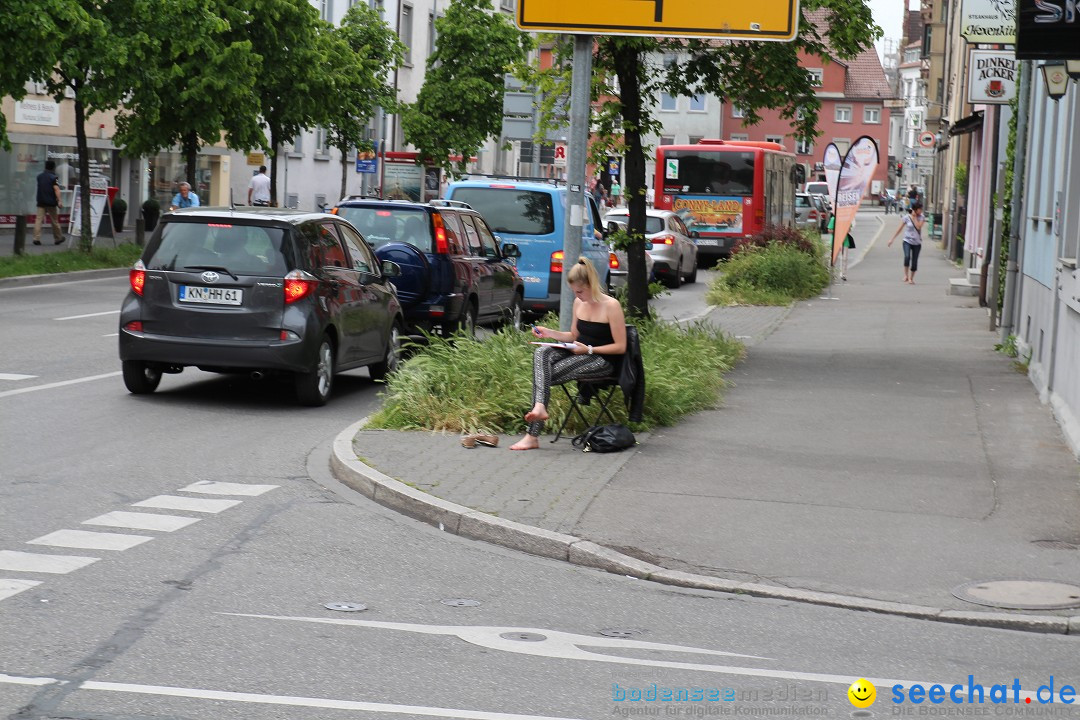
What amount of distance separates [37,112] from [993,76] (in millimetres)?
25529

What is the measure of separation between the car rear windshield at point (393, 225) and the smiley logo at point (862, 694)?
11795 mm

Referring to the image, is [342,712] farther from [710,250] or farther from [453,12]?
[453,12]

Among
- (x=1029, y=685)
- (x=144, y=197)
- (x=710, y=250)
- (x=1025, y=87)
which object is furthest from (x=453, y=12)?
(x=1029, y=685)

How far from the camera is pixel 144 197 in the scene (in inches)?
1781

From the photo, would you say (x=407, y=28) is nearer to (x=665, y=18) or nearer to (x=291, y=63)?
(x=291, y=63)

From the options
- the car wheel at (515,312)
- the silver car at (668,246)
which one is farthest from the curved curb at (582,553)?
the silver car at (668,246)

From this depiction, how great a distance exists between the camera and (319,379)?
13266 millimetres

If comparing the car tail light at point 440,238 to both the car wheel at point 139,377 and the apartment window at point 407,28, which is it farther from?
the apartment window at point 407,28

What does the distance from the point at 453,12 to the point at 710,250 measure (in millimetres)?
18396

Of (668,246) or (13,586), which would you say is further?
(668,246)

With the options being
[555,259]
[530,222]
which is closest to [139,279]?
[555,259]

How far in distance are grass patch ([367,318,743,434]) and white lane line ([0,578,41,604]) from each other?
4875 millimetres

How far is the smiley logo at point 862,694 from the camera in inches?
216

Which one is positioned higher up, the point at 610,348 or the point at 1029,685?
the point at 610,348
